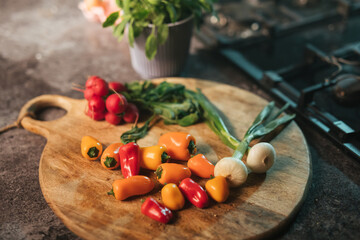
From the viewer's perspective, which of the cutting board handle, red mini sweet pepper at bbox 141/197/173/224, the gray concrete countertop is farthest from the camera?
the cutting board handle

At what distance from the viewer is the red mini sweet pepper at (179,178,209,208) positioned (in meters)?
1.28

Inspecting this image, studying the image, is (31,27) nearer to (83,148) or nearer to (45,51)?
(45,51)

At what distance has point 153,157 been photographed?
1.44m

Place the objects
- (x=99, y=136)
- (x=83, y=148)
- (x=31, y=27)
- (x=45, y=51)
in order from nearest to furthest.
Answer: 1. (x=83, y=148)
2. (x=99, y=136)
3. (x=45, y=51)
4. (x=31, y=27)

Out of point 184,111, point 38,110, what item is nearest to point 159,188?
point 184,111

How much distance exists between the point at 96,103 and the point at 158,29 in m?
0.50

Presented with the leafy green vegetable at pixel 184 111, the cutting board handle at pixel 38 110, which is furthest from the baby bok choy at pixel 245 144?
the cutting board handle at pixel 38 110

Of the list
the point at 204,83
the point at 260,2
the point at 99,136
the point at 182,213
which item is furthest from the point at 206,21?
the point at 182,213

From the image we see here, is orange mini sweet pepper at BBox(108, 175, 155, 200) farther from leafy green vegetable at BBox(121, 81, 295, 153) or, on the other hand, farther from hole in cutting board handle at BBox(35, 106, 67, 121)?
hole in cutting board handle at BBox(35, 106, 67, 121)

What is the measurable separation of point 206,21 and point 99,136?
1.44m

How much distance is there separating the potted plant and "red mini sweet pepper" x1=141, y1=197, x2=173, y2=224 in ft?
2.67

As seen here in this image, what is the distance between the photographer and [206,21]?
2.65 m

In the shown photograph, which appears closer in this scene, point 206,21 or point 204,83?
point 204,83

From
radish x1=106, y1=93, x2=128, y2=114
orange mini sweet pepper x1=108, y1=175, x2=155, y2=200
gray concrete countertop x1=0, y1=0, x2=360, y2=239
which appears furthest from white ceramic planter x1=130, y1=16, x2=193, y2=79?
orange mini sweet pepper x1=108, y1=175, x2=155, y2=200
